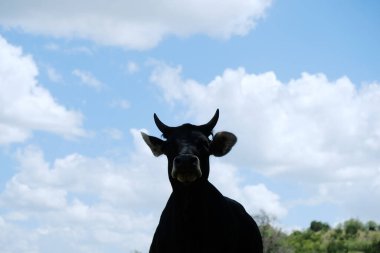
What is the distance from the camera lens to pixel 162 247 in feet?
37.6

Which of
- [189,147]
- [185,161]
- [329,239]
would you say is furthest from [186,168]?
[329,239]

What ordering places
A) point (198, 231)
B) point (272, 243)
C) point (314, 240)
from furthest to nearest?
point (314, 240) → point (272, 243) → point (198, 231)

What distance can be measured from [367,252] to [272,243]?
2801 cm

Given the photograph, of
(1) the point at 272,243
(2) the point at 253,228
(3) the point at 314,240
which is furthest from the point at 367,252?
(2) the point at 253,228

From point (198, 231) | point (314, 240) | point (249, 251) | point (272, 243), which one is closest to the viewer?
point (198, 231)

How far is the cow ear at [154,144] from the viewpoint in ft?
40.2

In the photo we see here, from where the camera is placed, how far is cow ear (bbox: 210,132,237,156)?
1217cm

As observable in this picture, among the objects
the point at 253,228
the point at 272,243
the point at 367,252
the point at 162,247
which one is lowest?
the point at 162,247

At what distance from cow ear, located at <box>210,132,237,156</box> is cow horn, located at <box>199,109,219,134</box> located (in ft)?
0.48

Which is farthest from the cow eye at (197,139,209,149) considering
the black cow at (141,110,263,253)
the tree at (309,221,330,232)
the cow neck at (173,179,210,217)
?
the tree at (309,221,330,232)

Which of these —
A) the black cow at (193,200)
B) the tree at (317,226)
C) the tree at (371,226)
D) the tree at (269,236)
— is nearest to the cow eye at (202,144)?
the black cow at (193,200)

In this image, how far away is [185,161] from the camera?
1076cm

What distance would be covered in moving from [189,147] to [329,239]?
104m

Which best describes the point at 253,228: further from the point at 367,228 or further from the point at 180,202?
the point at 367,228
